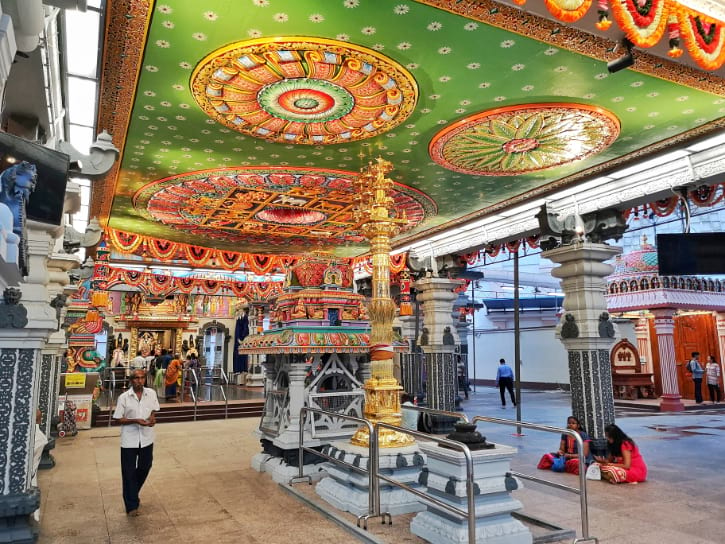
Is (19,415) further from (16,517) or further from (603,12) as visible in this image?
(603,12)

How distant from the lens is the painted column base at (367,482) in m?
4.43

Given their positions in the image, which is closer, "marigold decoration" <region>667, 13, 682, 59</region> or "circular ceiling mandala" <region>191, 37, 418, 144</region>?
"marigold decoration" <region>667, 13, 682, 59</region>

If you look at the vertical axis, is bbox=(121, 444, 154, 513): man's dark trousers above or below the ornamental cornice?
below

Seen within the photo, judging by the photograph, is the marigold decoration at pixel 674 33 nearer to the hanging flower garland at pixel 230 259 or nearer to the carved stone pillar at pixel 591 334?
the carved stone pillar at pixel 591 334

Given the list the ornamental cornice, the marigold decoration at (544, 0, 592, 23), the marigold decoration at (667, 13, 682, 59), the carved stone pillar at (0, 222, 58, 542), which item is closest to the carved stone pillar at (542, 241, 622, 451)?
the ornamental cornice

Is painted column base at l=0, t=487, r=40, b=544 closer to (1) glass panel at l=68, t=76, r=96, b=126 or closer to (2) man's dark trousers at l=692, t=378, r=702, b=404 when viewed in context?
(1) glass panel at l=68, t=76, r=96, b=126

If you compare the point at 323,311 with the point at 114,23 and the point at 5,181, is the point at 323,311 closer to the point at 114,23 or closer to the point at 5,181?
the point at 114,23

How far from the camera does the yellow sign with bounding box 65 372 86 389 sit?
9672mm

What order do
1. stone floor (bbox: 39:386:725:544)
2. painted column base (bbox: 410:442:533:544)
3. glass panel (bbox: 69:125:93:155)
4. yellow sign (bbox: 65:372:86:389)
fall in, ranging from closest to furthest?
1. painted column base (bbox: 410:442:533:544)
2. stone floor (bbox: 39:386:725:544)
3. glass panel (bbox: 69:125:93:155)
4. yellow sign (bbox: 65:372:86:389)

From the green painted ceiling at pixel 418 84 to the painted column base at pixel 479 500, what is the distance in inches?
117

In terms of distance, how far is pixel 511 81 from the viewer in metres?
4.52

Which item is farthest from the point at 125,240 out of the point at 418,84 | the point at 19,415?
the point at 418,84

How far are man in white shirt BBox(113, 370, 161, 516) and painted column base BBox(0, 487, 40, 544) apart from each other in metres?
1.27

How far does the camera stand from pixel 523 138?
5.69m
